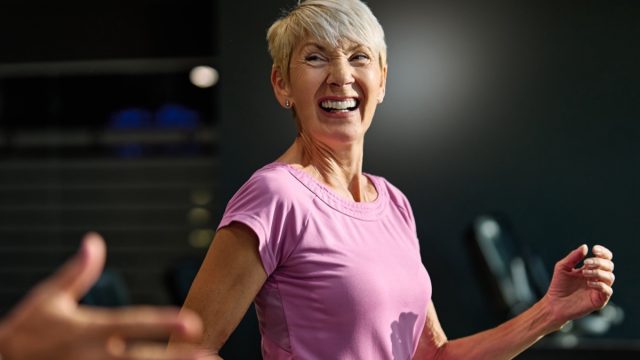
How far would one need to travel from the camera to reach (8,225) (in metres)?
7.33

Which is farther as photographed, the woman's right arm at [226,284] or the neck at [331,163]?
the neck at [331,163]

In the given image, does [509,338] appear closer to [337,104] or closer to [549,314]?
[549,314]

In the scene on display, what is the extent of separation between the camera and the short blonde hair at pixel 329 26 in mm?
1551

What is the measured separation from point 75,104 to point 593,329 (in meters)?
4.17

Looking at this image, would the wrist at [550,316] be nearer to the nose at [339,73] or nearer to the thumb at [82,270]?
the nose at [339,73]

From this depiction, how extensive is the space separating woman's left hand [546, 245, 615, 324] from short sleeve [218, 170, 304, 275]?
0.47 meters

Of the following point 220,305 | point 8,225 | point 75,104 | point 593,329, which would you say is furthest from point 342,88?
point 8,225

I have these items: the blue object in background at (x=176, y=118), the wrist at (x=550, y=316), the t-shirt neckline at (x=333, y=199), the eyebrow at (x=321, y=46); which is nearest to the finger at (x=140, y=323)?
the t-shirt neckline at (x=333, y=199)

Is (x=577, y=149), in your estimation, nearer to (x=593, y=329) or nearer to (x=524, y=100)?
(x=524, y=100)

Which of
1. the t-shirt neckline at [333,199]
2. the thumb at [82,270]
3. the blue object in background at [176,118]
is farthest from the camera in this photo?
the blue object in background at [176,118]

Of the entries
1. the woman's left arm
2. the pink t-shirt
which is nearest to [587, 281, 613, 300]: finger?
the woman's left arm

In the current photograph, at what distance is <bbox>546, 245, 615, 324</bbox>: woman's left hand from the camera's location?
155 cm

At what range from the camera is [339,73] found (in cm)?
157

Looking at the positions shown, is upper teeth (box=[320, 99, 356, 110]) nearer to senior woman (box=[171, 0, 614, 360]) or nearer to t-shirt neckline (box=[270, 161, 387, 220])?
senior woman (box=[171, 0, 614, 360])
